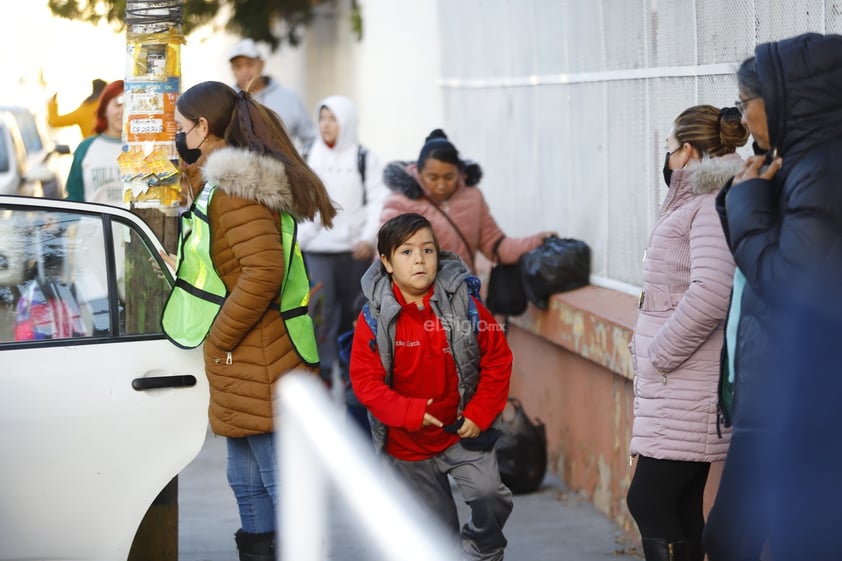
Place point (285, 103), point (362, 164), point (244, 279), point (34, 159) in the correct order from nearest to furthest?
Result: point (244, 279) < point (362, 164) < point (285, 103) < point (34, 159)

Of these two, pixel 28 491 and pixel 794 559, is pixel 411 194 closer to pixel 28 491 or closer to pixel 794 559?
pixel 28 491

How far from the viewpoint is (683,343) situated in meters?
4.59

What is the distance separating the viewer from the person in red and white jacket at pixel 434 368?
4.97 meters

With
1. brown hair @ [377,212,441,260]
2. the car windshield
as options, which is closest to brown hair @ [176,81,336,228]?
brown hair @ [377,212,441,260]

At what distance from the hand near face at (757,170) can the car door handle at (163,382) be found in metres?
2.18

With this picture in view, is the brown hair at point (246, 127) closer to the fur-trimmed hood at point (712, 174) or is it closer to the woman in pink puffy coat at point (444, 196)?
the fur-trimmed hood at point (712, 174)

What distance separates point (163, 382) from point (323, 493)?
1.20 metres

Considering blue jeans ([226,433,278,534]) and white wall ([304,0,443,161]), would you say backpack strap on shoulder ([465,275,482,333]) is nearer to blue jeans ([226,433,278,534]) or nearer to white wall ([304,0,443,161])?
blue jeans ([226,433,278,534])

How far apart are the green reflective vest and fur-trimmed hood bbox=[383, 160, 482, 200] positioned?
229 cm

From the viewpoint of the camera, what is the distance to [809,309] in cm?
359

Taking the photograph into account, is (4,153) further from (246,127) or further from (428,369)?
(428,369)

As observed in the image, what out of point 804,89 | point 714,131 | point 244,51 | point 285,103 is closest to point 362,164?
point 244,51

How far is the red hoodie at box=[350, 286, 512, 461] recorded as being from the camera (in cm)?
497

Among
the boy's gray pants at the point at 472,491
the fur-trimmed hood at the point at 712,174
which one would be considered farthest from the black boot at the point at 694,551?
the fur-trimmed hood at the point at 712,174
